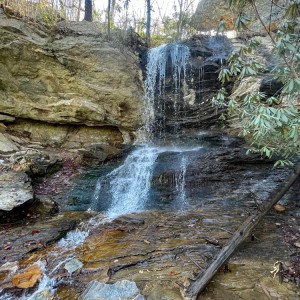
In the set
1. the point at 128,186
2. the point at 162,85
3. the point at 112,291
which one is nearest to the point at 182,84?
the point at 162,85

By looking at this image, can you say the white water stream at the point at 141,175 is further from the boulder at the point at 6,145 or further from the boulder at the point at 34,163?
the boulder at the point at 6,145

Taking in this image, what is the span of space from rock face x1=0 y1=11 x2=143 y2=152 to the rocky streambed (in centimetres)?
250

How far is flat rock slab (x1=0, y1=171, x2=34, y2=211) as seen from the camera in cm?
458

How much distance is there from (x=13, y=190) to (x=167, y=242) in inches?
132

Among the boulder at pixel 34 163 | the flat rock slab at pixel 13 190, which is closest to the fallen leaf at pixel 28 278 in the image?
the flat rock slab at pixel 13 190

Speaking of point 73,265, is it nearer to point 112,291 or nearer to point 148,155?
point 112,291

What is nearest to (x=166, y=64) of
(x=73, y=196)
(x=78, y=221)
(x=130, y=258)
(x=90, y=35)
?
(x=90, y=35)

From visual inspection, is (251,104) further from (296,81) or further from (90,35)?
(90,35)

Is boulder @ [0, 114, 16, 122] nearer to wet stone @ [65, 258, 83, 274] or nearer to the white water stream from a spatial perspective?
the white water stream

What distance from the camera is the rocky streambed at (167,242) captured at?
291cm

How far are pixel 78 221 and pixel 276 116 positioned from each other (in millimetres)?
4169

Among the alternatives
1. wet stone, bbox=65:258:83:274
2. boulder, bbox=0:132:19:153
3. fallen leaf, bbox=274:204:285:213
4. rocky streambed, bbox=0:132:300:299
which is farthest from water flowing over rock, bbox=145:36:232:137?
wet stone, bbox=65:258:83:274

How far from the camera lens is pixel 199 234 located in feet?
13.5

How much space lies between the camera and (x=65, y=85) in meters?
7.91
